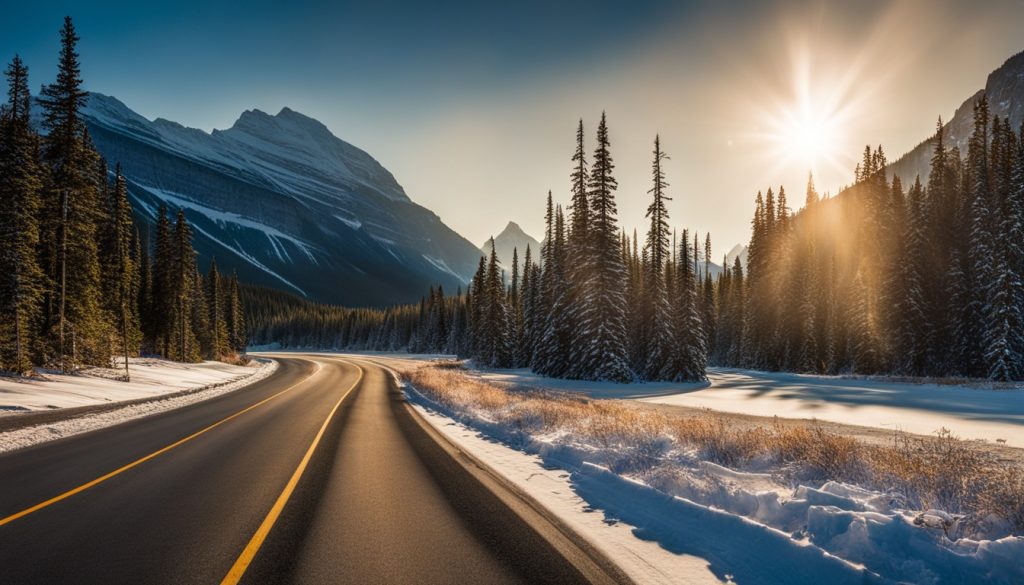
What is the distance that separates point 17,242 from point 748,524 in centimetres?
3444

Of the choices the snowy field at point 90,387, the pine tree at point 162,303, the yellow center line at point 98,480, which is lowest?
the snowy field at point 90,387

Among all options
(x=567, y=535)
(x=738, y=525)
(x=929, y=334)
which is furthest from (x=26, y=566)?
(x=929, y=334)

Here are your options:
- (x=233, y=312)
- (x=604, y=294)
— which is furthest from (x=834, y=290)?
(x=233, y=312)

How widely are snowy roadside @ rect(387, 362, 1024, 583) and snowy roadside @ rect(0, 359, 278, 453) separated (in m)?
13.0

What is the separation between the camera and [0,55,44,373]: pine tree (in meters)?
24.0

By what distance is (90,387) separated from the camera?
2456 centimetres

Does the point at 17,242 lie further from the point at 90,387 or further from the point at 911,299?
the point at 911,299

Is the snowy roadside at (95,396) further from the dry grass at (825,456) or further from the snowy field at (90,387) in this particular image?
the dry grass at (825,456)

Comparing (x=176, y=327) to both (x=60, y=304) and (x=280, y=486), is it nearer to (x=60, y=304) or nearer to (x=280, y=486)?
(x=60, y=304)

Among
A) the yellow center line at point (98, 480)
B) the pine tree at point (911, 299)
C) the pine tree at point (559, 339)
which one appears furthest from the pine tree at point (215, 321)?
the pine tree at point (911, 299)

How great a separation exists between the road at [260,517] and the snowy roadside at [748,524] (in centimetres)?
105

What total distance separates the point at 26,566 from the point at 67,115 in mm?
34560

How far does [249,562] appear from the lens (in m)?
5.04

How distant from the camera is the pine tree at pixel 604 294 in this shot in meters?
37.3
